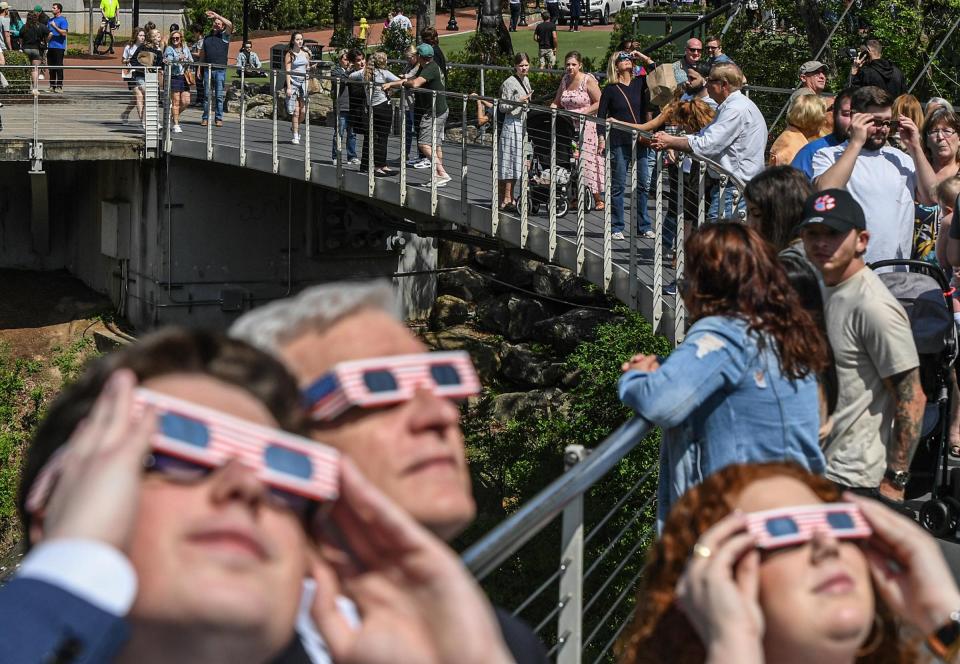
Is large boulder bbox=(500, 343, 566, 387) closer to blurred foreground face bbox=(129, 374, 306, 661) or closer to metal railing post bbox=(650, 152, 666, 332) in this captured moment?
metal railing post bbox=(650, 152, 666, 332)

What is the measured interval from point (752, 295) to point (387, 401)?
2.23 meters

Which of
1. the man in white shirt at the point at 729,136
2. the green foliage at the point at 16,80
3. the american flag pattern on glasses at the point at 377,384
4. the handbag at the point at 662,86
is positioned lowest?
the american flag pattern on glasses at the point at 377,384

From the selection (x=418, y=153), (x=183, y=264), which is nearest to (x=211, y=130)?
(x=183, y=264)

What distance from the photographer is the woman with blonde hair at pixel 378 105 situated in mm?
15516

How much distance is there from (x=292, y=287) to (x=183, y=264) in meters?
1.81

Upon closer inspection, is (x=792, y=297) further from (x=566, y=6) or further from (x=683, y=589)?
(x=566, y=6)

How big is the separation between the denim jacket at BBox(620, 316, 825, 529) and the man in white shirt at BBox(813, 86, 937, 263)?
285 cm

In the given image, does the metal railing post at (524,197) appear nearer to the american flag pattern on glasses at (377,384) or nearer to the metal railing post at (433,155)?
the metal railing post at (433,155)

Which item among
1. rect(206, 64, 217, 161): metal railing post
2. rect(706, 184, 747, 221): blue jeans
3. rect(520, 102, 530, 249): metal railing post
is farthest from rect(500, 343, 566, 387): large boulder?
rect(706, 184, 747, 221): blue jeans

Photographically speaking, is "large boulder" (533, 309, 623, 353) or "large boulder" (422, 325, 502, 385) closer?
"large boulder" (533, 309, 623, 353)

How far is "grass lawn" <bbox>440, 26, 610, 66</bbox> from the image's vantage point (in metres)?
32.0

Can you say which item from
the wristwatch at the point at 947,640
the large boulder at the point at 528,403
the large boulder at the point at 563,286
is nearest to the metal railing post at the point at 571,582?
the wristwatch at the point at 947,640

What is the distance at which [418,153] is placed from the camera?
1650 cm

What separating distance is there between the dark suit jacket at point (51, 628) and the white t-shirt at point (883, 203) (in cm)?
570
